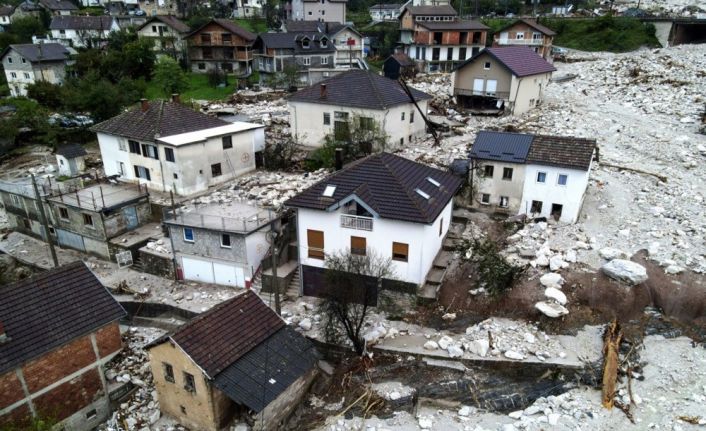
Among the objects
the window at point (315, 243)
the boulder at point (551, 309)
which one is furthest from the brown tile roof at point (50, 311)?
the boulder at point (551, 309)

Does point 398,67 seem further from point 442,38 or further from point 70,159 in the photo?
point 70,159

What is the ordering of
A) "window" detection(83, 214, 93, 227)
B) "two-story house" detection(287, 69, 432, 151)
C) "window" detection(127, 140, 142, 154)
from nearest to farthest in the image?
"window" detection(83, 214, 93, 227) < "window" detection(127, 140, 142, 154) < "two-story house" detection(287, 69, 432, 151)

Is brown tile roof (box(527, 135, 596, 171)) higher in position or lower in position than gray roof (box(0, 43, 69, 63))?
lower

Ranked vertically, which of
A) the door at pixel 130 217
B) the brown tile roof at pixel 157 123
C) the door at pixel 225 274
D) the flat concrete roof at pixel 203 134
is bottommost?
the door at pixel 225 274

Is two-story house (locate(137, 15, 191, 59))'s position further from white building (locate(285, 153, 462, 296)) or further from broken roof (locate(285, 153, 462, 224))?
white building (locate(285, 153, 462, 296))

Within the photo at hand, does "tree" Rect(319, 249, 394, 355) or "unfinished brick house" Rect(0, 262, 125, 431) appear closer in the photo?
"unfinished brick house" Rect(0, 262, 125, 431)

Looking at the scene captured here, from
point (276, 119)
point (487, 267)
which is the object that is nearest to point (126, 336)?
point (487, 267)

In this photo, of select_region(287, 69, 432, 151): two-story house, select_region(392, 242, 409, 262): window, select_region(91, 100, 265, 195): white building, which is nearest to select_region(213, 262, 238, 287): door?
select_region(392, 242, 409, 262): window

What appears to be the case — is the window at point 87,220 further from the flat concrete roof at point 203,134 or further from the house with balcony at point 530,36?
the house with balcony at point 530,36
